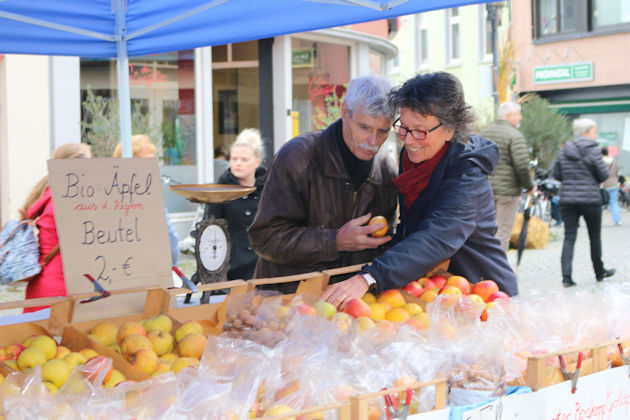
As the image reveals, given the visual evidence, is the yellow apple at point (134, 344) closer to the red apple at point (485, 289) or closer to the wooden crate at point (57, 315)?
the wooden crate at point (57, 315)

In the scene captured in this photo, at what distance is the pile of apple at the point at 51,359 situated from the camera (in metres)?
1.72

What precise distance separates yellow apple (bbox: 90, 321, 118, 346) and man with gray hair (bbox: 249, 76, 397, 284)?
2.80 ft

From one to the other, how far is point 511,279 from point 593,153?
5216 millimetres

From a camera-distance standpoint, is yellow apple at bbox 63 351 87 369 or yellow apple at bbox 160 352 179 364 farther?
yellow apple at bbox 160 352 179 364

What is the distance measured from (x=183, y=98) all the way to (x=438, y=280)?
24.0ft

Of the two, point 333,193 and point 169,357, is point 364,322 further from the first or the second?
point 333,193

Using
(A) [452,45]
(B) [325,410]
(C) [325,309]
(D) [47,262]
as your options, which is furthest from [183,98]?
(A) [452,45]

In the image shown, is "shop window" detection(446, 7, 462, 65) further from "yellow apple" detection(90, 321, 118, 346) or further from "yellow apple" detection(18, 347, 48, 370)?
"yellow apple" detection(18, 347, 48, 370)

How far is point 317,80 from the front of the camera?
11.0m

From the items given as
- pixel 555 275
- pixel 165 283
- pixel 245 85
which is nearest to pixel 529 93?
pixel 245 85

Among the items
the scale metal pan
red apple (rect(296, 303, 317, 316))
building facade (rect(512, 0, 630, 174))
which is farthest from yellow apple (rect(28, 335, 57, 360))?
building facade (rect(512, 0, 630, 174))

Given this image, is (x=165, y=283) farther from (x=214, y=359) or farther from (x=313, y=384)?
(x=313, y=384)

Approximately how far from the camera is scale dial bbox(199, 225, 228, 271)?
3609mm

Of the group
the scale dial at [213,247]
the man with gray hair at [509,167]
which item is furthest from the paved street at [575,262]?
the scale dial at [213,247]
